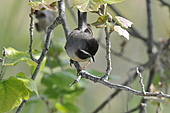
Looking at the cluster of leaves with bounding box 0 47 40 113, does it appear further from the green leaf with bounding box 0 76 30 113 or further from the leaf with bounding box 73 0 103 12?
the leaf with bounding box 73 0 103 12

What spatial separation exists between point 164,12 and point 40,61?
308 cm

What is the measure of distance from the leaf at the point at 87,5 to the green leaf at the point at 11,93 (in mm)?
524

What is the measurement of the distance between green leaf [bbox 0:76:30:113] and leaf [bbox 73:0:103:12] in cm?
52

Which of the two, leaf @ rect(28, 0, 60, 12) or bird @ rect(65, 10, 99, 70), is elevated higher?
leaf @ rect(28, 0, 60, 12)

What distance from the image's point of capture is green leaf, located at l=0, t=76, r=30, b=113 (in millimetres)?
1369

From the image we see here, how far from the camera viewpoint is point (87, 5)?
117 cm

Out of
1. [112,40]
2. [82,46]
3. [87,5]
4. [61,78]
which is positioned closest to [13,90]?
[82,46]

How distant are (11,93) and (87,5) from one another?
606 millimetres

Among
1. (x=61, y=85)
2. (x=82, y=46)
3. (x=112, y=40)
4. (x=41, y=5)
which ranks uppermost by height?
(x=41, y=5)

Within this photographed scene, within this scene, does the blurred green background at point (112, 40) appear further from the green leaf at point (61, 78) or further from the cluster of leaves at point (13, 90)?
the cluster of leaves at point (13, 90)

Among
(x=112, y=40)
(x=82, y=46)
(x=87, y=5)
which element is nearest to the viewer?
(x=87, y=5)

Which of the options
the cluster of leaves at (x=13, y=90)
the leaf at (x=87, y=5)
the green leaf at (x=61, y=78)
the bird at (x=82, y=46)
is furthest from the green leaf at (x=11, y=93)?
the green leaf at (x=61, y=78)

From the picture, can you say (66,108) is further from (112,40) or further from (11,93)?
(112,40)

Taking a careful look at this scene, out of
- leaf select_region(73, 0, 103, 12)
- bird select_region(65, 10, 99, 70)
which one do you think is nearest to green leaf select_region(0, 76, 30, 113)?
bird select_region(65, 10, 99, 70)
